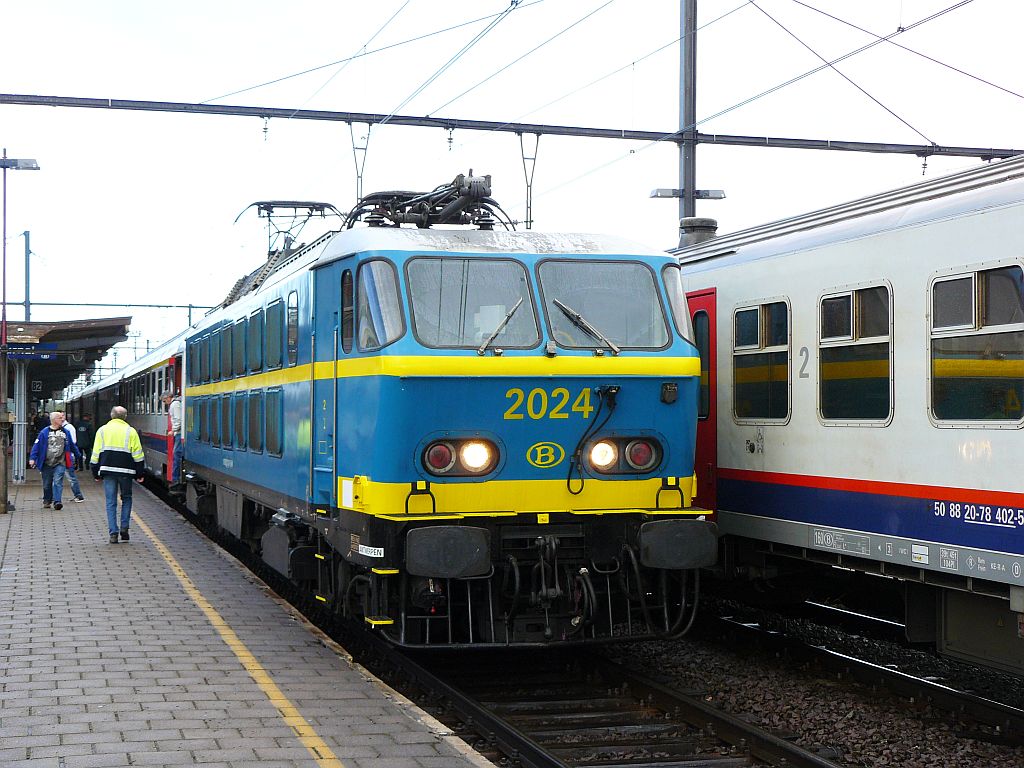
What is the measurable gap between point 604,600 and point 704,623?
305 cm

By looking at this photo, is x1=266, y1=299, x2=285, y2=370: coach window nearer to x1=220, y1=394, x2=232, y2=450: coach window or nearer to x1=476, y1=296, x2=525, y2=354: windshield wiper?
x1=220, y1=394, x2=232, y2=450: coach window

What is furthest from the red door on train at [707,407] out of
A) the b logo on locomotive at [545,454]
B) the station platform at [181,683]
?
the station platform at [181,683]

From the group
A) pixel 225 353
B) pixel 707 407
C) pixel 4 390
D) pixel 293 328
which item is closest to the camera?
pixel 293 328

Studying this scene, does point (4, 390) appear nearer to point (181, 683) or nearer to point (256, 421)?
point (256, 421)

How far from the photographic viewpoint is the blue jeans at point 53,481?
20.7m

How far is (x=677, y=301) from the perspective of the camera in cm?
888

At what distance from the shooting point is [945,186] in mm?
8086

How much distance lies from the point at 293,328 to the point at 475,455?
102 inches

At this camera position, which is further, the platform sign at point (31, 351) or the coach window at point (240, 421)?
the platform sign at point (31, 351)

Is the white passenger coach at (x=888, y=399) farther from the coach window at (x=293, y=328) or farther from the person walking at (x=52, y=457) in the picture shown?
the person walking at (x=52, y=457)

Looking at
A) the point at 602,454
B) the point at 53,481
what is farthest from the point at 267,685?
the point at 53,481

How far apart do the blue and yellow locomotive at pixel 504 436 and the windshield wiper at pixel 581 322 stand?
0.5 inches

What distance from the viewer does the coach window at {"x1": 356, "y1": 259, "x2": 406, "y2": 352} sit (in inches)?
321

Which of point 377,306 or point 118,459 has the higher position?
point 377,306
